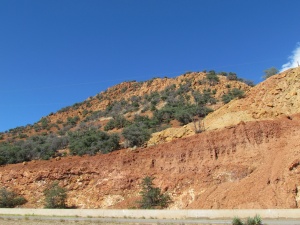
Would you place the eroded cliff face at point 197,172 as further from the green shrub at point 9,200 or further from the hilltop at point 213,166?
the green shrub at point 9,200

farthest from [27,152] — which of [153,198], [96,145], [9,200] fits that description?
[153,198]

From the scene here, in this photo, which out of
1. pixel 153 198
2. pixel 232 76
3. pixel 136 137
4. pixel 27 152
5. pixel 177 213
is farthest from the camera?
pixel 232 76

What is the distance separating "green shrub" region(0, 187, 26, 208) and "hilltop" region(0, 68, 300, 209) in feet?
2.43

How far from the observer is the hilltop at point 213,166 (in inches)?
821

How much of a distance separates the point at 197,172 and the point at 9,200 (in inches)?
652

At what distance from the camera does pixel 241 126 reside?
2667 cm

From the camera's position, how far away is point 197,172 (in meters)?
25.0

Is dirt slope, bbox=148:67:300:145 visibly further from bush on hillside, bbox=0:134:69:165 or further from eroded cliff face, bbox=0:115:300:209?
bush on hillside, bbox=0:134:69:165

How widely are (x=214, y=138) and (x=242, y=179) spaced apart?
17.9ft

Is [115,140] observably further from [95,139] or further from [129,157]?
[129,157]

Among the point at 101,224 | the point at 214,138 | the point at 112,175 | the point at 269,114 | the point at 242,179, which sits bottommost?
the point at 101,224

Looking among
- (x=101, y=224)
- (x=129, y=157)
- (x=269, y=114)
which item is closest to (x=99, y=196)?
(x=129, y=157)

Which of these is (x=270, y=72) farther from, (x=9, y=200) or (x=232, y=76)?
(x=9, y=200)

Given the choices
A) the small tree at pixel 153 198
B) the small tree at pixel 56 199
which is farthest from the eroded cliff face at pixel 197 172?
the small tree at pixel 56 199
